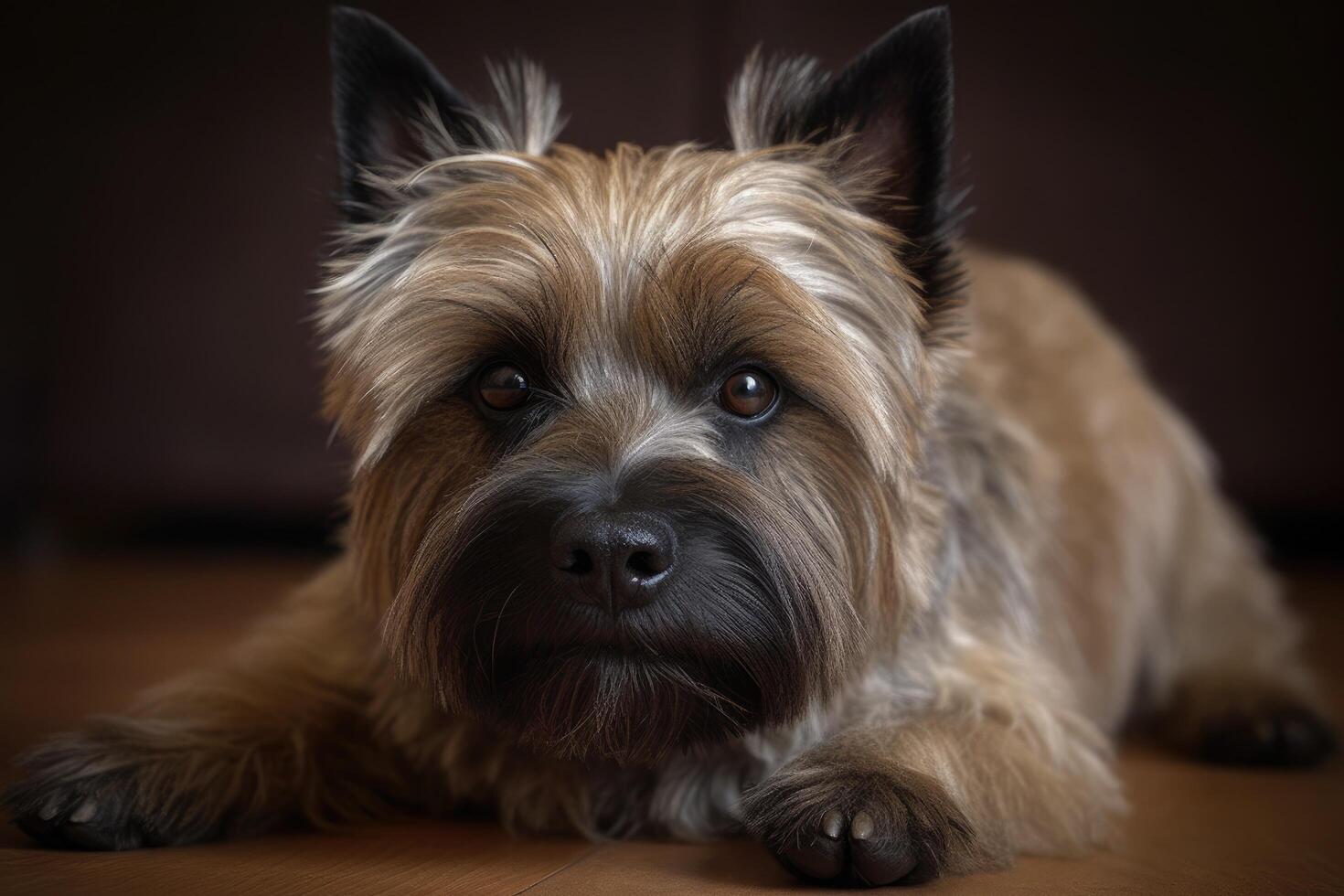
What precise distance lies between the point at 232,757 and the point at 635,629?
0.64m

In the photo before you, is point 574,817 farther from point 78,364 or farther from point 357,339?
point 78,364

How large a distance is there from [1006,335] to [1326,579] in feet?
7.54

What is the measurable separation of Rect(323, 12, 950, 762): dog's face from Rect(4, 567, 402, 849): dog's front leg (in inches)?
7.8

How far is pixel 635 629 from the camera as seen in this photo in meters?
1.42

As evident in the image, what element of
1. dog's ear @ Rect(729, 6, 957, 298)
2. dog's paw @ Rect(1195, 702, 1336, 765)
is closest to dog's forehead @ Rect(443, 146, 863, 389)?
dog's ear @ Rect(729, 6, 957, 298)

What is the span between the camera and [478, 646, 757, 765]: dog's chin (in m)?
1.46

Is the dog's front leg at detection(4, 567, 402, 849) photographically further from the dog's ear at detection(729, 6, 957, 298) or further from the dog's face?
the dog's ear at detection(729, 6, 957, 298)

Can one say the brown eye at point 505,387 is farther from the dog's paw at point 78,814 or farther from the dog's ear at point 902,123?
the dog's paw at point 78,814

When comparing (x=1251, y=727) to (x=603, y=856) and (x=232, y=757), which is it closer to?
(x=603, y=856)

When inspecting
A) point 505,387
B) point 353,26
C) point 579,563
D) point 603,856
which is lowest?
point 603,856

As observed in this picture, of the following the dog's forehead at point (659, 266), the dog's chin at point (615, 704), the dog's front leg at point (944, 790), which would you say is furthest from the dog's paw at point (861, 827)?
the dog's forehead at point (659, 266)

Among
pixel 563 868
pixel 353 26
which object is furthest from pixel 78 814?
pixel 353 26

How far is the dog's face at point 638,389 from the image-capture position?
1.46 metres

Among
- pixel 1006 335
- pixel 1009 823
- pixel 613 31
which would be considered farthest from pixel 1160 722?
pixel 613 31
